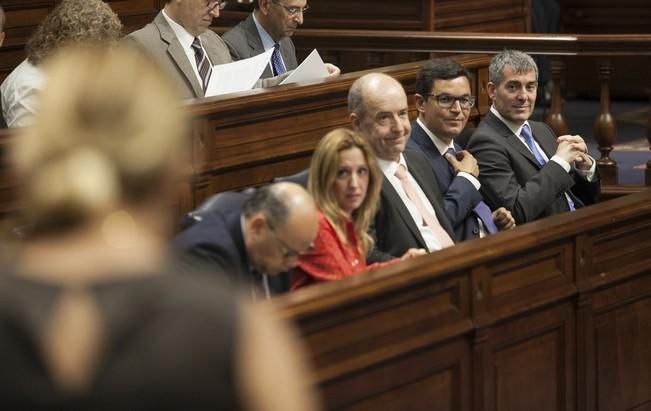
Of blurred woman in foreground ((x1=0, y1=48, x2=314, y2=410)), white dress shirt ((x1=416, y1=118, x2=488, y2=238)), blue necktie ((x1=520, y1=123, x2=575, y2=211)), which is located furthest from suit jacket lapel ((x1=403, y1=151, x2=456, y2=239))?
blurred woman in foreground ((x1=0, y1=48, x2=314, y2=410))

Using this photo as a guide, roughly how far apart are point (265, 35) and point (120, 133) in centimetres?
474

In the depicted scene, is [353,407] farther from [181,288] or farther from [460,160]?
[181,288]

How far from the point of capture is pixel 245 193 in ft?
12.3

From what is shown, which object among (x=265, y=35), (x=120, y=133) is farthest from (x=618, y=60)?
(x=120, y=133)

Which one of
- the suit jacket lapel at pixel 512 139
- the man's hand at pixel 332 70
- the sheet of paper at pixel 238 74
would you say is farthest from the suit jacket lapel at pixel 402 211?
the man's hand at pixel 332 70

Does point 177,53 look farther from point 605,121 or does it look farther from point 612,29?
point 612,29

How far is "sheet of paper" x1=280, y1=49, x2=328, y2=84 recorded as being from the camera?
5832mm

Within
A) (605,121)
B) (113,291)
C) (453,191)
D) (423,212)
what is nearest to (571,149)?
(453,191)

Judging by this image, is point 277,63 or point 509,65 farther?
point 277,63

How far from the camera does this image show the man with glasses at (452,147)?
5062mm

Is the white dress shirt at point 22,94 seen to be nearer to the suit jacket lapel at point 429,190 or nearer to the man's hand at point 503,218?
the suit jacket lapel at point 429,190

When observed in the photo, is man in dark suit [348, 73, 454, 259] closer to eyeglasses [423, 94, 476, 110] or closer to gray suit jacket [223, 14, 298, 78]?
eyeglasses [423, 94, 476, 110]

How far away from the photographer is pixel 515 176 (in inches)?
217

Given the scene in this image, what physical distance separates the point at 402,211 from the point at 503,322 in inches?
21.4
